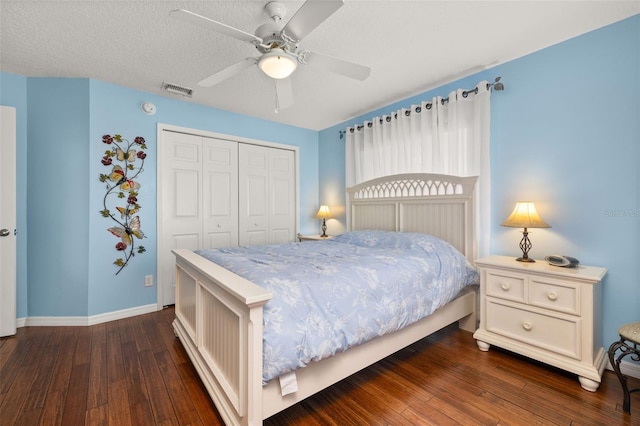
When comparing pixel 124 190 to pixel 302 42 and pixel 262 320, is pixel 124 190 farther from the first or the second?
pixel 262 320

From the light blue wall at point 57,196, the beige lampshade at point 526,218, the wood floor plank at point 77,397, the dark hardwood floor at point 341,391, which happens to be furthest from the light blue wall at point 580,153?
the light blue wall at point 57,196

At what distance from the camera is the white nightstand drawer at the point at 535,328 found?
1.90m

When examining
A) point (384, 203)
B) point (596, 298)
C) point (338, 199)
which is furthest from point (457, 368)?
point (338, 199)

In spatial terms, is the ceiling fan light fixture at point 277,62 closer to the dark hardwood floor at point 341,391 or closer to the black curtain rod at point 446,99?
the black curtain rod at point 446,99

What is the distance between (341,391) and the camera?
1.80 metres

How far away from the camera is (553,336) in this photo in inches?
77.8

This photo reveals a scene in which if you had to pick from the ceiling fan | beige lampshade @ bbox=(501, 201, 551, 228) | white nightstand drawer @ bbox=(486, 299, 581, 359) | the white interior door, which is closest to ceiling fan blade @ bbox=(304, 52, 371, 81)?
the ceiling fan

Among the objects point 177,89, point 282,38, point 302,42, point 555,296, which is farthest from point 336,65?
point 555,296

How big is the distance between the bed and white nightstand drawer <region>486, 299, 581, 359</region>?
12.8 inches

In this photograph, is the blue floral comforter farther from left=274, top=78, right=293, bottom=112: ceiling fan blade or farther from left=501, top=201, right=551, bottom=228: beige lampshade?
left=274, top=78, right=293, bottom=112: ceiling fan blade

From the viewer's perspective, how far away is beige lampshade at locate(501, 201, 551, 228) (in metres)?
2.16

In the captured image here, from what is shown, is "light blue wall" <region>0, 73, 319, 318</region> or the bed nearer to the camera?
the bed

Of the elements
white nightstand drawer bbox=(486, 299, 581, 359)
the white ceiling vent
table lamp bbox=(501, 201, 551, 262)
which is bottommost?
white nightstand drawer bbox=(486, 299, 581, 359)

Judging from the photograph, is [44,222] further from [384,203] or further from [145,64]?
[384,203]
